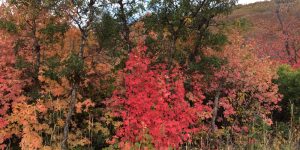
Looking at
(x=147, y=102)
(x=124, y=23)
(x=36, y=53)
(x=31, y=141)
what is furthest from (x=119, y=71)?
(x=31, y=141)

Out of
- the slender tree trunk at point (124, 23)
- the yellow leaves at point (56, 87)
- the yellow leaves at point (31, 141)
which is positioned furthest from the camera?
the slender tree trunk at point (124, 23)

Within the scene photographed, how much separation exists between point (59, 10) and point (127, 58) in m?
4.38

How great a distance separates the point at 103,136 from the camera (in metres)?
18.7

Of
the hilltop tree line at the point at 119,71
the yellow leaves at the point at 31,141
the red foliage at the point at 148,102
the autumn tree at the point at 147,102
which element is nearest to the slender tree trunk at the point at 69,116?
the hilltop tree line at the point at 119,71

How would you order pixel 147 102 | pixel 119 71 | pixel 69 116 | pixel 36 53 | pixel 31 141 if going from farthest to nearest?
pixel 36 53, pixel 119 71, pixel 69 116, pixel 147 102, pixel 31 141

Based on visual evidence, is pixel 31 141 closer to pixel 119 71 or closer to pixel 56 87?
pixel 56 87

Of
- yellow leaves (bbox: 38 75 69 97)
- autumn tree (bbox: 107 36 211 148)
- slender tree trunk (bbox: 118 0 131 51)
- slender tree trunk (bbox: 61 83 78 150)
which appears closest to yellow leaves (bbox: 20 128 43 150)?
slender tree trunk (bbox: 61 83 78 150)

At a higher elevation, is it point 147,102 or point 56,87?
point 56,87

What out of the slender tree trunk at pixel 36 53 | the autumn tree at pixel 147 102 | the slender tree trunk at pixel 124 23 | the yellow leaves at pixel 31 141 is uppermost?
the slender tree trunk at pixel 124 23

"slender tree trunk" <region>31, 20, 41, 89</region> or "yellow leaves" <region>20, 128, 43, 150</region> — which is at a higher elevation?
"slender tree trunk" <region>31, 20, 41, 89</region>

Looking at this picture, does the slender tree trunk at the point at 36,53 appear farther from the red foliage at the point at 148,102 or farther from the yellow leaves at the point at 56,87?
the red foliage at the point at 148,102

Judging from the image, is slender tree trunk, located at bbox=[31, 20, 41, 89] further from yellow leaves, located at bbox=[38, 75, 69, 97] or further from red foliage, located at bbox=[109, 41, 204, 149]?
red foliage, located at bbox=[109, 41, 204, 149]

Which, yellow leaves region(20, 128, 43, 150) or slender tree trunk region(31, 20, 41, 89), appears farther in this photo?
slender tree trunk region(31, 20, 41, 89)

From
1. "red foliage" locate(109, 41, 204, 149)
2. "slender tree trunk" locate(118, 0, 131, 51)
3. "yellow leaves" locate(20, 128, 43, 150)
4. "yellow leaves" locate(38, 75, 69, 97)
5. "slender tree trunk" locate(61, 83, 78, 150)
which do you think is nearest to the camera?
"yellow leaves" locate(20, 128, 43, 150)
